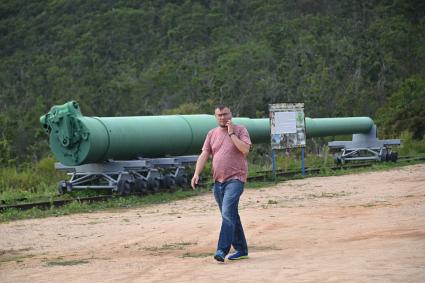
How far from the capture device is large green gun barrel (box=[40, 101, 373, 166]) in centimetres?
2033

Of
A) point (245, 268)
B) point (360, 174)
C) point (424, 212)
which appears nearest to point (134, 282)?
point (245, 268)

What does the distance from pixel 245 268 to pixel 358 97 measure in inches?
1844

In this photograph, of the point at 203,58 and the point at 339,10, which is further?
the point at 339,10

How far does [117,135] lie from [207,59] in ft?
Result: 159

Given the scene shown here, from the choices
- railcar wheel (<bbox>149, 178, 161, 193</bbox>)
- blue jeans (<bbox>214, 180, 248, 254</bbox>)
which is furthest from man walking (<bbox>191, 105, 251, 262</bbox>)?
railcar wheel (<bbox>149, 178, 161, 193</bbox>)

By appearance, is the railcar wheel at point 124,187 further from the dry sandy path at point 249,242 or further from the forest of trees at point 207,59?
the forest of trees at point 207,59

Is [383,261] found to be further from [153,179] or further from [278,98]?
[278,98]

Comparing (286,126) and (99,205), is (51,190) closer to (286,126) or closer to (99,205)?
(99,205)

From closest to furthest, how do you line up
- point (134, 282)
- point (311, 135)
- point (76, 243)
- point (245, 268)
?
point (134, 282), point (245, 268), point (76, 243), point (311, 135)

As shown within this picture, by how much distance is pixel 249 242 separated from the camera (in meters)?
11.6

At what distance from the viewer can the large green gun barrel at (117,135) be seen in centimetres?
2033

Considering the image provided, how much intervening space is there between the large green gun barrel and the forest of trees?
12.2 meters

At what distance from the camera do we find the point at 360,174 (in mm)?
25484

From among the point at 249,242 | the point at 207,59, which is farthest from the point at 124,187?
the point at 207,59
